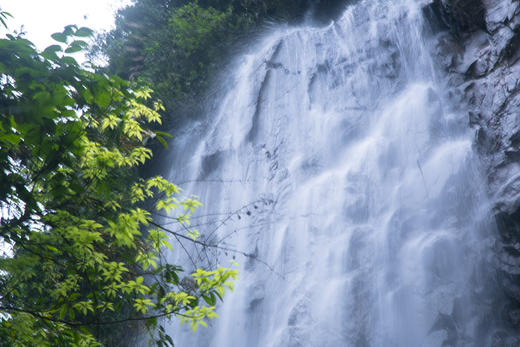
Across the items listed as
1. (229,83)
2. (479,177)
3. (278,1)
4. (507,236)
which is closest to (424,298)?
(507,236)

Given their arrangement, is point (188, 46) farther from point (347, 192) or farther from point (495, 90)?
point (495, 90)

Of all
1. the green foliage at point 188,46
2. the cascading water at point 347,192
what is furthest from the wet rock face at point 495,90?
the green foliage at point 188,46

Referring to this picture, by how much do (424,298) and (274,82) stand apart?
5514 mm

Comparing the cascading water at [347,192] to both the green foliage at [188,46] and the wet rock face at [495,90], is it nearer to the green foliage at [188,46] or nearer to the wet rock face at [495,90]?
the wet rock face at [495,90]

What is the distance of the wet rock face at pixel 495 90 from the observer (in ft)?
16.7

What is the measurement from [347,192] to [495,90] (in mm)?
2678

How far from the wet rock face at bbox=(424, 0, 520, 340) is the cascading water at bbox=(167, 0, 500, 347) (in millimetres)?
239

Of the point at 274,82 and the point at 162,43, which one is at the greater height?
the point at 162,43

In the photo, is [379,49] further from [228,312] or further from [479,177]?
[228,312]

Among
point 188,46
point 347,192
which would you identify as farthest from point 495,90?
point 188,46

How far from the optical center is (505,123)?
5625 mm

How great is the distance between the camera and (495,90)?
596 centimetres

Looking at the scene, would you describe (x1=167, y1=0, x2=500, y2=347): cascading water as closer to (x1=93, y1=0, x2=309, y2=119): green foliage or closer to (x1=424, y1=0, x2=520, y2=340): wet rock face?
(x1=424, y1=0, x2=520, y2=340): wet rock face

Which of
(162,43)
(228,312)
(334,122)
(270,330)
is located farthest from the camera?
(162,43)
